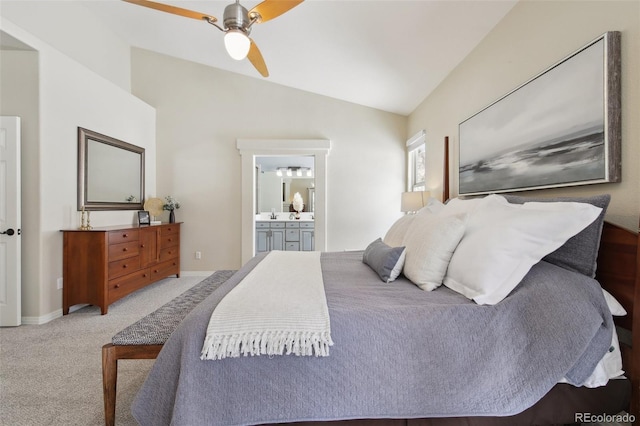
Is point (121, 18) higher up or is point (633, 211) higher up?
point (121, 18)

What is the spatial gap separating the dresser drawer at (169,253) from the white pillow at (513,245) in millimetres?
3768

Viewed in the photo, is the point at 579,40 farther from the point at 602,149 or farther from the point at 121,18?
the point at 121,18

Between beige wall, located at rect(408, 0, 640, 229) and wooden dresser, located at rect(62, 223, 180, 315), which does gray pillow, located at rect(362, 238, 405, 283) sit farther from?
wooden dresser, located at rect(62, 223, 180, 315)

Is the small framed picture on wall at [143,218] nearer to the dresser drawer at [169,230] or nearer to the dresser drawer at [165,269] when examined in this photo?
the dresser drawer at [169,230]

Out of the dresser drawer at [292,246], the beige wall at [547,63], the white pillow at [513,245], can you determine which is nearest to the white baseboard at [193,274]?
the dresser drawer at [292,246]

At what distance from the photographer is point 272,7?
5.81 ft

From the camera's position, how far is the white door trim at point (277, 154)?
13.7 ft

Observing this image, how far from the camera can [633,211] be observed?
119 centimetres

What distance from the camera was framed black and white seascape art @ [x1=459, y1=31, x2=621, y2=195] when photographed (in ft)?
4.11

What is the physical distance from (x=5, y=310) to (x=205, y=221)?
7.33 ft

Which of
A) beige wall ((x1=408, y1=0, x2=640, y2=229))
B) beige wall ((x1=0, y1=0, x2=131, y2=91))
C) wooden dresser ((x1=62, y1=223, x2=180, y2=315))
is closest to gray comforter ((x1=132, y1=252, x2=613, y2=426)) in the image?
beige wall ((x1=408, y1=0, x2=640, y2=229))

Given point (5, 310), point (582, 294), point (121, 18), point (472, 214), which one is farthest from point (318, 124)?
point (5, 310)

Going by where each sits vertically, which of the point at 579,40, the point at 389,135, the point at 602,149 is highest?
the point at 389,135

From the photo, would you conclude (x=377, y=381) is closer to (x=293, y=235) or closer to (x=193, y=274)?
(x=193, y=274)
